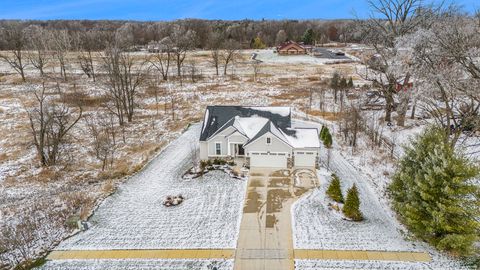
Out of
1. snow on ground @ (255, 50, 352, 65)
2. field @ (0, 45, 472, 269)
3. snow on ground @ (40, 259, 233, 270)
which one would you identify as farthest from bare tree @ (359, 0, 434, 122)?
snow on ground @ (255, 50, 352, 65)

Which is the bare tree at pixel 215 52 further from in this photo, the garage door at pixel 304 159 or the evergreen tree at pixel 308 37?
the garage door at pixel 304 159

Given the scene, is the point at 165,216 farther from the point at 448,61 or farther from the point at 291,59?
the point at 291,59

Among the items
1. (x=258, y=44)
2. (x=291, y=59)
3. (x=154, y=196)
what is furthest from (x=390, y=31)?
(x=258, y=44)

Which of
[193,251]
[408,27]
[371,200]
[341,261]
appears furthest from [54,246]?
[408,27]

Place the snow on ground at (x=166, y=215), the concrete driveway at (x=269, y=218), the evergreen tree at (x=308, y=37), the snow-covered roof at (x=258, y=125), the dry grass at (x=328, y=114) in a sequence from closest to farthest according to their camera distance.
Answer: the concrete driveway at (x=269, y=218) → the snow on ground at (x=166, y=215) → the snow-covered roof at (x=258, y=125) → the dry grass at (x=328, y=114) → the evergreen tree at (x=308, y=37)

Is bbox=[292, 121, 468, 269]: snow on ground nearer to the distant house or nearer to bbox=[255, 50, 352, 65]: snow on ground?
bbox=[255, 50, 352, 65]: snow on ground

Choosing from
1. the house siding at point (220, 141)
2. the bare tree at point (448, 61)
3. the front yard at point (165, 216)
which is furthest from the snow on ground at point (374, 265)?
the house siding at point (220, 141)
